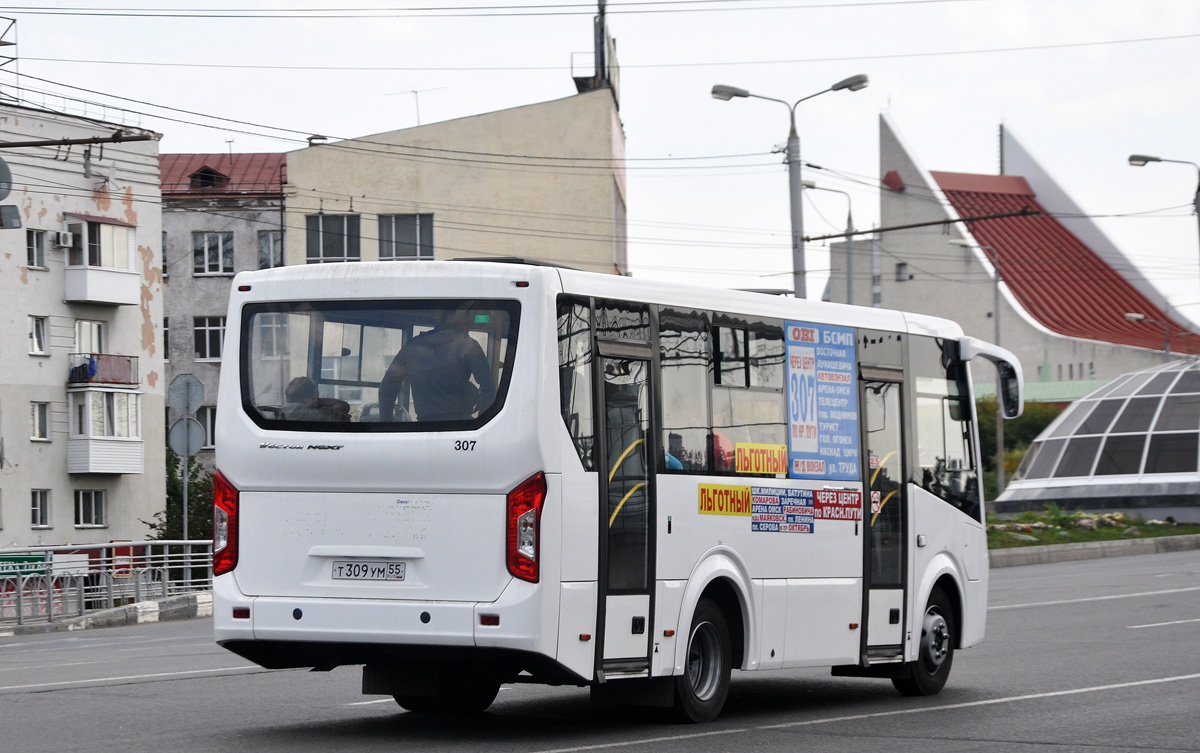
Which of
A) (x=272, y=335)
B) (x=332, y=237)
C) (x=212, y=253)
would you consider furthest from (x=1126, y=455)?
(x=272, y=335)

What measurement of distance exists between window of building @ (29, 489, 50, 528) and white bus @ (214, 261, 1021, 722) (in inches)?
1732

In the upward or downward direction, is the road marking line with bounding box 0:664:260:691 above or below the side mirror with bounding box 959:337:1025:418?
below

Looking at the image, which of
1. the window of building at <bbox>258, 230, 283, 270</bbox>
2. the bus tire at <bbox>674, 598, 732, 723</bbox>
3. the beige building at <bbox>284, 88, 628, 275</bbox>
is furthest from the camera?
the window of building at <bbox>258, 230, 283, 270</bbox>

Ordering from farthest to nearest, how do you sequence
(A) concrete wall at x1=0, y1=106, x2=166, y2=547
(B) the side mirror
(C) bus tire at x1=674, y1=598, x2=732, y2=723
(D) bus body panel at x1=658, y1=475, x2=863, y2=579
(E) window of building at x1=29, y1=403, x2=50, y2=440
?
1. (E) window of building at x1=29, y1=403, x2=50, y2=440
2. (A) concrete wall at x1=0, y1=106, x2=166, y2=547
3. (B) the side mirror
4. (C) bus tire at x1=674, y1=598, x2=732, y2=723
5. (D) bus body panel at x1=658, y1=475, x2=863, y2=579

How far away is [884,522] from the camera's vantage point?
12.5 metres

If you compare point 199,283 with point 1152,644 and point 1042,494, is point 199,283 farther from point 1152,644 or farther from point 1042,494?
point 1152,644

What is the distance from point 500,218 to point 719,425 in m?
56.3

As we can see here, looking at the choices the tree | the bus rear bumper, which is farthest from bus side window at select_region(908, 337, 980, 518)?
the tree

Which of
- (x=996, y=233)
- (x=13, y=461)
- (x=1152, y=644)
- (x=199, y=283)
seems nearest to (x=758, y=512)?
(x=1152, y=644)

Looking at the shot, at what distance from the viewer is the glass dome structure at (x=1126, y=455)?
51.1 metres

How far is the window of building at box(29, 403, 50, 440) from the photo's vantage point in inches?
2092

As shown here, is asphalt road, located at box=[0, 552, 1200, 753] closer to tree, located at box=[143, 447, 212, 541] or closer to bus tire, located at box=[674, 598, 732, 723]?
bus tire, located at box=[674, 598, 732, 723]

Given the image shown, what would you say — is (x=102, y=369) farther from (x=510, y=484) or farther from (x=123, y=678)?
(x=510, y=484)

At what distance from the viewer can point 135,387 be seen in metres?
56.1
